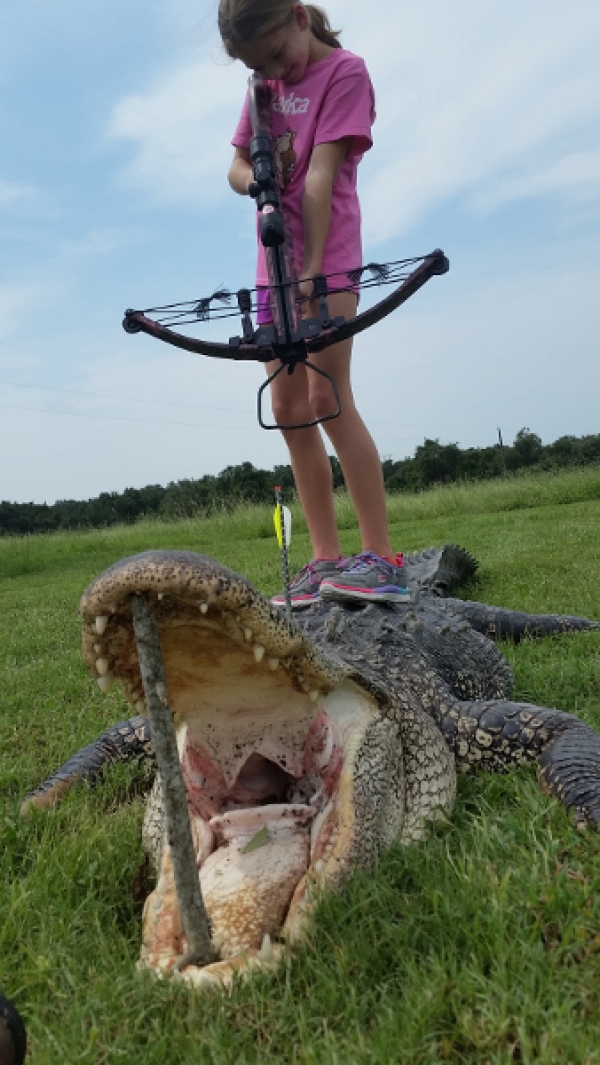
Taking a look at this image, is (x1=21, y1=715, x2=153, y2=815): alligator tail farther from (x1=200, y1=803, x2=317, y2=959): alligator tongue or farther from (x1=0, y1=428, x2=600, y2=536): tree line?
(x1=0, y1=428, x2=600, y2=536): tree line

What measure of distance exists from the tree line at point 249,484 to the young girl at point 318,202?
4.17 meters

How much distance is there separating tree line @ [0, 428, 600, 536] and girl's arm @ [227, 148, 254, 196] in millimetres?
4211

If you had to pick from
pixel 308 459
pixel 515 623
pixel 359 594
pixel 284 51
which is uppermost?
pixel 284 51

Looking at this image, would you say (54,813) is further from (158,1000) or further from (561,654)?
(561,654)

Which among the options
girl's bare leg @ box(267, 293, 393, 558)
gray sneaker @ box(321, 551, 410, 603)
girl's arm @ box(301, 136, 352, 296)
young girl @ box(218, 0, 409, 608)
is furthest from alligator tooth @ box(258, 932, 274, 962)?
girl's arm @ box(301, 136, 352, 296)

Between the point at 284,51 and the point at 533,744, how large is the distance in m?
2.71

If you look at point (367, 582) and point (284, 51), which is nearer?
point (367, 582)

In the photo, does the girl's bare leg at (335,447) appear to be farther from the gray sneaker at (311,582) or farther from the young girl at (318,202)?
the gray sneaker at (311,582)

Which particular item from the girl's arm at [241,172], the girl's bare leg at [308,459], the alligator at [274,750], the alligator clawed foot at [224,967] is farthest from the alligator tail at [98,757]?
the girl's arm at [241,172]

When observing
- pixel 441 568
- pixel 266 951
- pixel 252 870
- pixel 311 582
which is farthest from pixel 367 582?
pixel 441 568

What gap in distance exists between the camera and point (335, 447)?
3.45 metres

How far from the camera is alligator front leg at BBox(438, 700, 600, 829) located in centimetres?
179

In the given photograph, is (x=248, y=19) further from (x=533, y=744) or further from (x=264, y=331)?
(x=533, y=744)

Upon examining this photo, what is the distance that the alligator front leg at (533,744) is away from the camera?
5.87 feet
